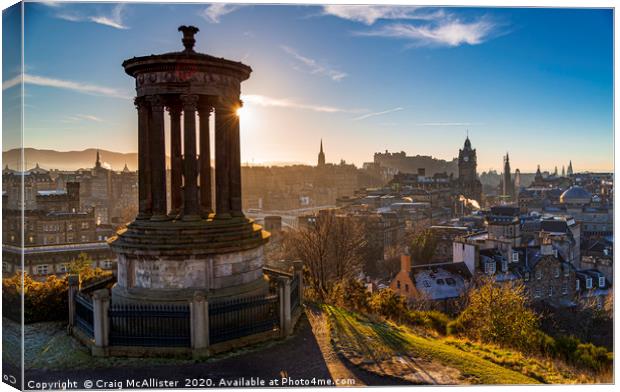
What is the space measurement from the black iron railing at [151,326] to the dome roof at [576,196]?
82449 millimetres

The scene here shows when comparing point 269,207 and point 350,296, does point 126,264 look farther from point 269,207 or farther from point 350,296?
point 269,207

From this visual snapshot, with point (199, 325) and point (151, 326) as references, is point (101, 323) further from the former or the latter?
point (199, 325)

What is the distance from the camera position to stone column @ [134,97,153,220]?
40.5ft

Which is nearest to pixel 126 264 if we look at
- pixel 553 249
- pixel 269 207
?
pixel 553 249

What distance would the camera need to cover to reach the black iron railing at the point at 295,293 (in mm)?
12383

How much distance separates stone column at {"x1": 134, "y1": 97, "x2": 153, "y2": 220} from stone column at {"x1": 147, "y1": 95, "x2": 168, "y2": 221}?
0.83ft

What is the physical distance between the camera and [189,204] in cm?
1182

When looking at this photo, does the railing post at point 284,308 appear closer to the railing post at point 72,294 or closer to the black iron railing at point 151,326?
the black iron railing at point 151,326

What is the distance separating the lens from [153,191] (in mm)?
12047

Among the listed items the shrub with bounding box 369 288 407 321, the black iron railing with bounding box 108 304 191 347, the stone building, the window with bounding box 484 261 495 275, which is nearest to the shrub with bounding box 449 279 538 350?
the shrub with bounding box 369 288 407 321

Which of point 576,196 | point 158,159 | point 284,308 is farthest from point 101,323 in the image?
point 576,196

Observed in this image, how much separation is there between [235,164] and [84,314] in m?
4.86

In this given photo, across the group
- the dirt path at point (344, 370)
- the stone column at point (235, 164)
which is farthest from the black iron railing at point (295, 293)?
the stone column at point (235, 164)

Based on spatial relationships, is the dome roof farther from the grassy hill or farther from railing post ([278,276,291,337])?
railing post ([278,276,291,337])
